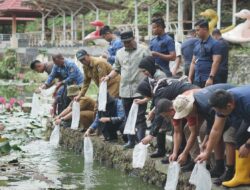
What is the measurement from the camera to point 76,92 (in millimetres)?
9945

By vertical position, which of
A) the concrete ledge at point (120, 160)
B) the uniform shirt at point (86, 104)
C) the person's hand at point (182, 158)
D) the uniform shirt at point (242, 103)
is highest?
the uniform shirt at point (242, 103)

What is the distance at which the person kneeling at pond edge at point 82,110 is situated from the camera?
9.73 m

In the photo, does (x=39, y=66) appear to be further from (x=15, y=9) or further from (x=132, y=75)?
(x=15, y=9)

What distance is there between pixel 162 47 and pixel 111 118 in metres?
1.32

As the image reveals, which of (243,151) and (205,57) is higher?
(205,57)

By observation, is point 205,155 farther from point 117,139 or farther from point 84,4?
point 84,4

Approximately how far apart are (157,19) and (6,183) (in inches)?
116

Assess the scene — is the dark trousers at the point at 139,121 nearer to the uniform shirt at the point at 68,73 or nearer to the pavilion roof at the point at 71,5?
the uniform shirt at the point at 68,73

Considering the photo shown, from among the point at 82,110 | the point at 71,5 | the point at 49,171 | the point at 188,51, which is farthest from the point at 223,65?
the point at 71,5

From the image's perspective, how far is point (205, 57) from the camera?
7.70 meters

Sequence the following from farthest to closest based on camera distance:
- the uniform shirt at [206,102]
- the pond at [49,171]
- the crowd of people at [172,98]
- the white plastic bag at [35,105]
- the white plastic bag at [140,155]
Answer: the white plastic bag at [35,105] → the pond at [49,171] → the white plastic bag at [140,155] → the uniform shirt at [206,102] → the crowd of people at [172,98]

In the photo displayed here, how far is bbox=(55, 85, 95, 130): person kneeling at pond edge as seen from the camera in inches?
383

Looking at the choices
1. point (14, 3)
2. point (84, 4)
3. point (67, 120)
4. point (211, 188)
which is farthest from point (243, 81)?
point (14, 3)

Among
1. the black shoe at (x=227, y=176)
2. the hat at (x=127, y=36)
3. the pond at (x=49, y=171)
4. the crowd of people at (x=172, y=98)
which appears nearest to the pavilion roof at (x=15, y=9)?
the pond at (x=49, y=171)
